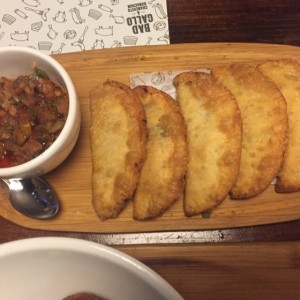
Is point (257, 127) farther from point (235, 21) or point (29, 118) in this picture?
point (29, 118)

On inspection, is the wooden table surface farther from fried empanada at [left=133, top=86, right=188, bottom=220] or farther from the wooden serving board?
fried empanada at [left=133, top=86, right=188, bottom=220]

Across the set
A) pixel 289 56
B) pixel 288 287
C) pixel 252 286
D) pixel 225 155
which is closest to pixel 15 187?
pixel 225 155

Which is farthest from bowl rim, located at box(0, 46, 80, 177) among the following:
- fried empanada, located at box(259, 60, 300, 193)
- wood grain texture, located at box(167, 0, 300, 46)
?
fried empanada, located at box(259, 60, 300, 193)

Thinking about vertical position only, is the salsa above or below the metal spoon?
above

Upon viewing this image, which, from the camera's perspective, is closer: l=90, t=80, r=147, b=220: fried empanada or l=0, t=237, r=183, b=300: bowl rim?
l=0, t=237, r=183, b=300: bowl rim

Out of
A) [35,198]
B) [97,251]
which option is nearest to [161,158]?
[35,198]

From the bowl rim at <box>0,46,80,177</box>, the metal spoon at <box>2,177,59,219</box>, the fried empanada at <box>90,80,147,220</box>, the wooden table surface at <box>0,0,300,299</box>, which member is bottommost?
the wooden table surface at <box>0,0,300,299</box>

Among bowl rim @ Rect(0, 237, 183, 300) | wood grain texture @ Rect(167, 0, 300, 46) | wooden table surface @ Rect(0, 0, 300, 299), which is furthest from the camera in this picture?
wood grain texture @ Rect(167, 0, 300, 46)

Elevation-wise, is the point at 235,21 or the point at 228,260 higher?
the point at 235,21
